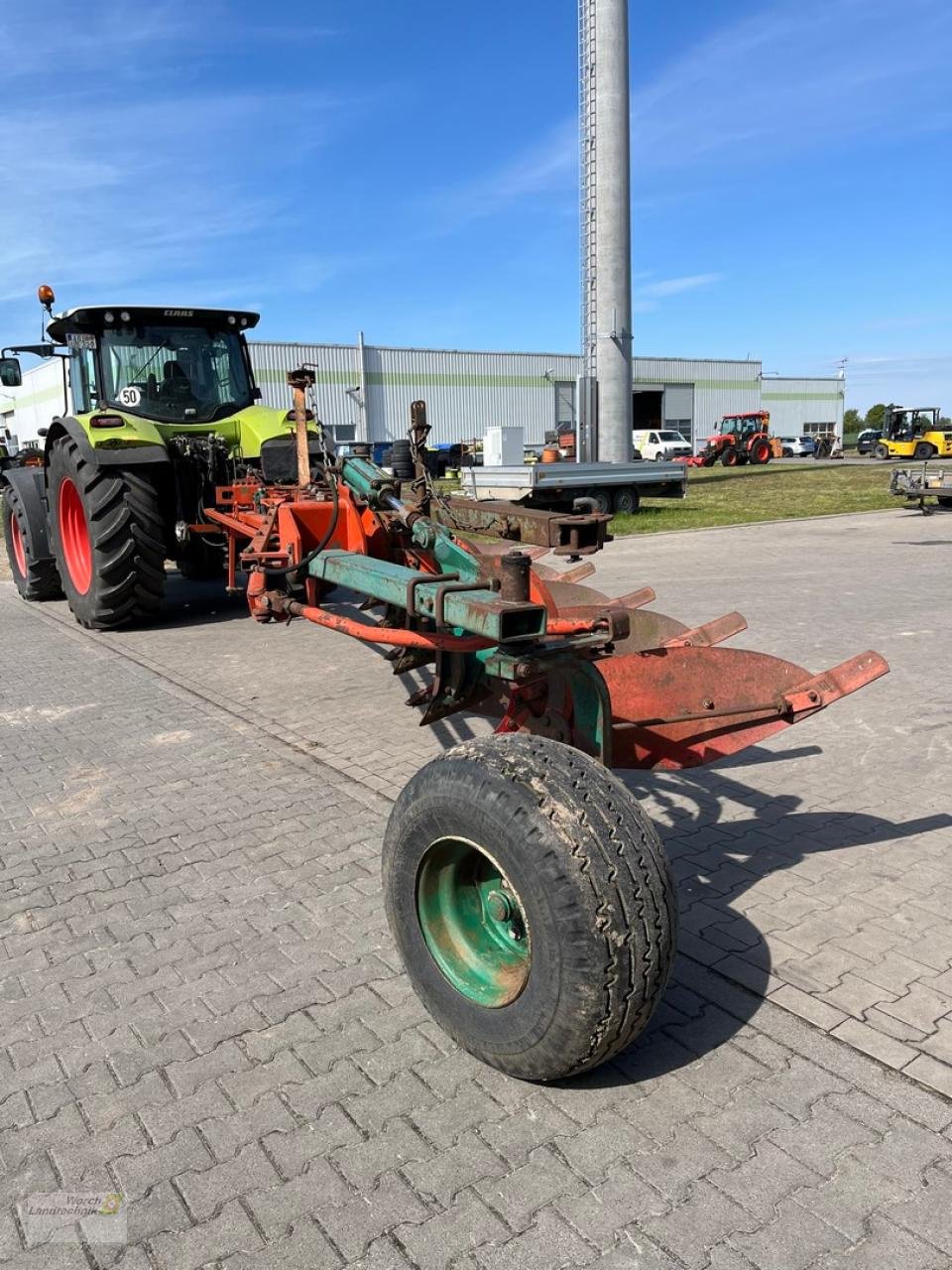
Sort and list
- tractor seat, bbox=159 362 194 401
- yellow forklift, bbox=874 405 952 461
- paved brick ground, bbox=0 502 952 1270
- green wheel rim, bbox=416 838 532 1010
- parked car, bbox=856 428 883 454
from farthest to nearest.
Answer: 1. parked car, bbox=856 428 883 454
2. yellow forklift, bbox=874 405 952 461
3. tractor seat, bbox=159 362 194 401
4. green wheel rim, bbox=416 838 532 1010
5. paved brick ground, bbox=0 502 952 1270

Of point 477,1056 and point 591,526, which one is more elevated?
point 591,526

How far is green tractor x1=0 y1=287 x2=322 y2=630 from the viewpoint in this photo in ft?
26.1

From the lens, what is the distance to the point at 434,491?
4.51 meters

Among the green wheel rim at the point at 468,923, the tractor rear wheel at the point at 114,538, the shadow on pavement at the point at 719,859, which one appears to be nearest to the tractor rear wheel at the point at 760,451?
the tractor rear wheel at the point at 114,538

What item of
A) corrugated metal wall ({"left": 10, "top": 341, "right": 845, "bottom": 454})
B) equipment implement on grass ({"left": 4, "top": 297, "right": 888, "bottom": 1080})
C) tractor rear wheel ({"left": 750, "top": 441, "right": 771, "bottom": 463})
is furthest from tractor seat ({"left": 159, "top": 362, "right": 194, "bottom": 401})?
tractor rear wheel ({"left": 750, "top": 441, "right": 771, "bottom": 463})

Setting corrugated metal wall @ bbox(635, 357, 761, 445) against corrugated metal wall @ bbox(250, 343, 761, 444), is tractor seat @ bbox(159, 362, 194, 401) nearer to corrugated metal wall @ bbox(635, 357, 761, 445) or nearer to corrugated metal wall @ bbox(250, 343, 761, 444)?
corrugated metal wall @ bbox(250, 343, 761, 444)

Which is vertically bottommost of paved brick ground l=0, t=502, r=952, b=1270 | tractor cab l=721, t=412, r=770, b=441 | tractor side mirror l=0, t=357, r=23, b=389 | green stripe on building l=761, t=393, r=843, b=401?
paved brick ground l=0, t=502, r=952, b=1270

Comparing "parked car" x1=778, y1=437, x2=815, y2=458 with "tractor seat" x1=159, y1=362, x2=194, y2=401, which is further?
"parked car" x1=778, y1=437, x2=815, y2=458

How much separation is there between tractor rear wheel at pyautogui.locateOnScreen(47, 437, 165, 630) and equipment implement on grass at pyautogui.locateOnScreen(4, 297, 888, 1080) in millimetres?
1655

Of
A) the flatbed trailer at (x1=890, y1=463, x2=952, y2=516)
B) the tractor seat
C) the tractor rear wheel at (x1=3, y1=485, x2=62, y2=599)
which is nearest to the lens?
the tractor seat

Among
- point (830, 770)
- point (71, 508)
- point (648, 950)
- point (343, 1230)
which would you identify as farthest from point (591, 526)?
point (71, 508)

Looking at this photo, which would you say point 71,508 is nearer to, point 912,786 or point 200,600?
point 200,600

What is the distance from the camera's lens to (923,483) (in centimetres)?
1909

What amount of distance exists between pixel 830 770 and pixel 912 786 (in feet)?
1.30
